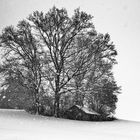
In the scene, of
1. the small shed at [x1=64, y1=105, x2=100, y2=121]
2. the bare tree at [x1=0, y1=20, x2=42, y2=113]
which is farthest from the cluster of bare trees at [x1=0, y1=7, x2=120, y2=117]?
the small shed at [x1=64, y1=105, x2=100, y2=121]

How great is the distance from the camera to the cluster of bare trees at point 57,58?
87.3ft

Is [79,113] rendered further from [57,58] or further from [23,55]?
[23,55]

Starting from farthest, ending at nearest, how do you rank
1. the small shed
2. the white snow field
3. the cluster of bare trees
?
the small shed
the cluster of bare trees
the white snow field

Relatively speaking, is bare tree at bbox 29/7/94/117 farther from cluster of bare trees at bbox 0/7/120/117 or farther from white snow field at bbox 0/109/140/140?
white snow field at bbox 0/109/140/140

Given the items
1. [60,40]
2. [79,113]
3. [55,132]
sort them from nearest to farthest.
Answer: [55,132], [60,40], [79,113]

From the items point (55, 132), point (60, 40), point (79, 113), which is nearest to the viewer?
point (55, 132)

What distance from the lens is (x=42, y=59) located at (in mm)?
27125

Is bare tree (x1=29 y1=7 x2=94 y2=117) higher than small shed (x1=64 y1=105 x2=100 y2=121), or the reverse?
bare tree (x1=29 y1=7 x2=94 y2=117)

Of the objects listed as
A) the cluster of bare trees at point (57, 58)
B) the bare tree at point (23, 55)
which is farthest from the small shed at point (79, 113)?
the bare tree at point (23, 55)

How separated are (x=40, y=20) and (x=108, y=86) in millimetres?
10905

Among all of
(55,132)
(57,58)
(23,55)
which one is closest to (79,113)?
(57,58)

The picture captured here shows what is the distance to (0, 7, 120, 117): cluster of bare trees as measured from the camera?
87.3 ft

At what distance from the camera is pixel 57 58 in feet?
92.1

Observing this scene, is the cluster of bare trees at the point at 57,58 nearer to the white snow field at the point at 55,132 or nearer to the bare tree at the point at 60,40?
the bare tree at the point at 60,40
